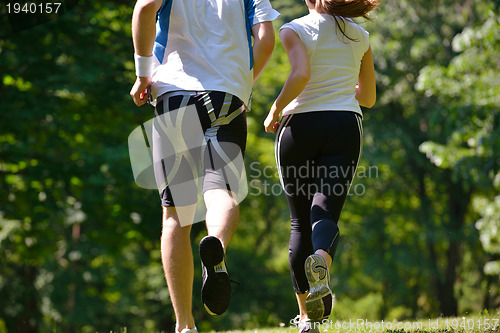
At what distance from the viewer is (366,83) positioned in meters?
3.58

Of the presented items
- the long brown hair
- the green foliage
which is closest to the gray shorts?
the long brown hair

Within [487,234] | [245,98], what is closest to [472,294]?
[487,234]

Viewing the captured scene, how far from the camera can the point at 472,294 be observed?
27.7m

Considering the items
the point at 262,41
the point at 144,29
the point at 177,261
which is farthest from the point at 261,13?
the point at 177,261

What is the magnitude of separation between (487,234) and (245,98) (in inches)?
379

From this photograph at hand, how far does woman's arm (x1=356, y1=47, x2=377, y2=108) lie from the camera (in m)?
3.52

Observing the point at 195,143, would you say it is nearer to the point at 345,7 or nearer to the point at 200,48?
the point at 200,48

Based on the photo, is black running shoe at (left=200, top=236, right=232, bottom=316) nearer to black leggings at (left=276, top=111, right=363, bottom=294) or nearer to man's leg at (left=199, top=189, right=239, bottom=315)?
man's leg at (left=199, top=189, right=239, bottom=315)

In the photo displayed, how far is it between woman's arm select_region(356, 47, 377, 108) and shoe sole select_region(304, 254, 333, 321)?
1130 mm

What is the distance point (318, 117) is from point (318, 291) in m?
0.92

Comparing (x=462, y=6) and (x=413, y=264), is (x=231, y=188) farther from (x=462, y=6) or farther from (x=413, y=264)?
(x=413, y=264)

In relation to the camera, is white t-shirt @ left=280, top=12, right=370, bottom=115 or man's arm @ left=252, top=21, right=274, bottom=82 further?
white t-shirt @ left=280, top=12, right=370, bottom=115

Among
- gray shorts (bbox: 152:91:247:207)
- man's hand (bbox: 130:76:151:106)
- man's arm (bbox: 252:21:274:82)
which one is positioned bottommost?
gray shorts (bbox: 152:91:247:207)

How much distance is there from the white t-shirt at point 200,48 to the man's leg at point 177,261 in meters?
0.61
